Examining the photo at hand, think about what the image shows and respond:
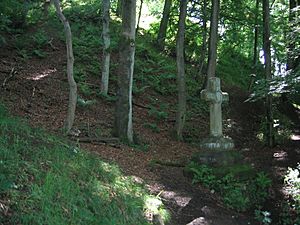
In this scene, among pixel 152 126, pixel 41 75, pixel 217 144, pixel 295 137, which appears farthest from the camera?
pixel 295 137

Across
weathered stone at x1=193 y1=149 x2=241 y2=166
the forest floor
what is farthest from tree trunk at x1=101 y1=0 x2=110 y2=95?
weathered stone at x1=193 y1=149 x2=241 y2=166

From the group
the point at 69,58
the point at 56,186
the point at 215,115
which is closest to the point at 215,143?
the point at 215,115

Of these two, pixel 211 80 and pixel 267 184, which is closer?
pixel 267 184

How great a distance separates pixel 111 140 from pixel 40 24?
34.6 ft

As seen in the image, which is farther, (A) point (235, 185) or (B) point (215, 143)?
(B) point (215, 143)

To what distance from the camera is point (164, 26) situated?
69.1 feet

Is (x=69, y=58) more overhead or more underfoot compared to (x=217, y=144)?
more overhead

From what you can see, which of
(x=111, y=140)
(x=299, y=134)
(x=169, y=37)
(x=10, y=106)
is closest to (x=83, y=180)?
(x=111, y=140)

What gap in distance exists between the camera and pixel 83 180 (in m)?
5.62

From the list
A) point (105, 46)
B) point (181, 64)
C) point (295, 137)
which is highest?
point (105, 46)

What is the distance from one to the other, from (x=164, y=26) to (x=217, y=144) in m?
12.8

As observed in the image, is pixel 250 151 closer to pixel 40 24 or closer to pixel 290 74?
pixel 290 74

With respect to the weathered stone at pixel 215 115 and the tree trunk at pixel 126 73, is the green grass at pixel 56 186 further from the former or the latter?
the weathered stone at pixel 215 115

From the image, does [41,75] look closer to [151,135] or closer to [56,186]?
[151,135]
